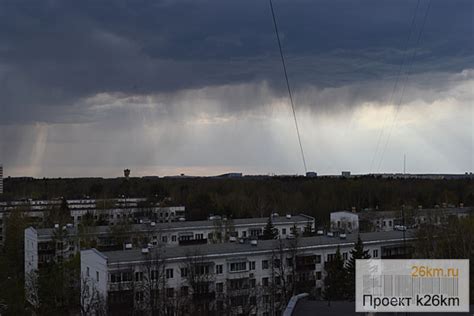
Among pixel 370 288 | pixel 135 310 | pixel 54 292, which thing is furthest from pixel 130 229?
pixel 370 288

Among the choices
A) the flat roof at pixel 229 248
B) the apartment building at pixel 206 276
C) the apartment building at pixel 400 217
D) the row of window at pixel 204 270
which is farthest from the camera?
the apartment building at pixel 400 217

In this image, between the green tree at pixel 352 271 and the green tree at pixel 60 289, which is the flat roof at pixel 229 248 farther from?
the green tree at pixel 60 289

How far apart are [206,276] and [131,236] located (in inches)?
282

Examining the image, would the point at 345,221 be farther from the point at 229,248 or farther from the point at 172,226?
the point at 229,248

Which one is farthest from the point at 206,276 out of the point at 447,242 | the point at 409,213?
the point at 409,213

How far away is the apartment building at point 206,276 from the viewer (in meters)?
13.1

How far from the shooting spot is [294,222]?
79.3 ft

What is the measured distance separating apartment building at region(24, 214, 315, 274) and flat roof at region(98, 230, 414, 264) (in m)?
1.77

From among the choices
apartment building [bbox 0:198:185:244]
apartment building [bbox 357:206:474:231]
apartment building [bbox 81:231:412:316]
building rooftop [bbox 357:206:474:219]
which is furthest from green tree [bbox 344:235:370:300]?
apartment building [bbox 0:198:185:244]

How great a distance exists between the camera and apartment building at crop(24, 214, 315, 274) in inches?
771

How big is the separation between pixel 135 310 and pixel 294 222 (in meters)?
12.7

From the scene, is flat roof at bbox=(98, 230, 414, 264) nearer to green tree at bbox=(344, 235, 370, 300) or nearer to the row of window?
the row of window

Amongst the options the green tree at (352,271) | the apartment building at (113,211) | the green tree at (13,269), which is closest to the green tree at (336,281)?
the green tree at (352,271)

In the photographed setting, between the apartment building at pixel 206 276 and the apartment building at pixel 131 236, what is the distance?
7.37 feet
